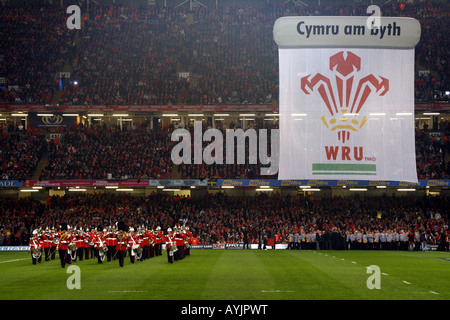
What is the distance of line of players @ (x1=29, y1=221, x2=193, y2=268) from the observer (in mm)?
24359

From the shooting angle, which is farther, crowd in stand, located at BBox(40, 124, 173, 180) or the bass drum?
crowd in stand, located at BBox(40, 124, 173, 180)

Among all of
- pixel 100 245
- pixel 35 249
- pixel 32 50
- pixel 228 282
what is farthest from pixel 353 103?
pixel 32 50

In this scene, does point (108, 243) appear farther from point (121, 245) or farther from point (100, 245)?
point (121, 245)

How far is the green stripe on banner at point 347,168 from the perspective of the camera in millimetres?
13305

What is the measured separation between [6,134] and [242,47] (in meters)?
24.0

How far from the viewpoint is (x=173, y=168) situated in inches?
1880

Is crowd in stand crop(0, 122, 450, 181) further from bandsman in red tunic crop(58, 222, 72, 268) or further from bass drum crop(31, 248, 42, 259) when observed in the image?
bandsman in red tunic crop(58, 222, 72, 268)

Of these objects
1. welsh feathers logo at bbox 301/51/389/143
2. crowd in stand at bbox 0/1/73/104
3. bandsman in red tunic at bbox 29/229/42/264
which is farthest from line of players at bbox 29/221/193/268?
crowd in stand at bbox 0/1/73/104

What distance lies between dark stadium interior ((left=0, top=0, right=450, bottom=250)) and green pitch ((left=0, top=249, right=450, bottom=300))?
17592 mm

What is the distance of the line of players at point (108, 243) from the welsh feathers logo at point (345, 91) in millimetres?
12993

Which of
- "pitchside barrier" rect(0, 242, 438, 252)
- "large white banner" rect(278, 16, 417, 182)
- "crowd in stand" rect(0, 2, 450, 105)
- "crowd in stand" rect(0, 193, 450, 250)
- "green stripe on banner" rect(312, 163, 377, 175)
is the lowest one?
"pitchside barrier" rect(0, 242, 438, 252)

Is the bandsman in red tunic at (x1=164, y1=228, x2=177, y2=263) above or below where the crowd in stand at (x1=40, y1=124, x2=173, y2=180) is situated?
below

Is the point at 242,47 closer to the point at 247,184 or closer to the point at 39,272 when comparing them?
the point at 247,184

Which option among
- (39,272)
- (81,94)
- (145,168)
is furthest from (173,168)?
(39,272)
